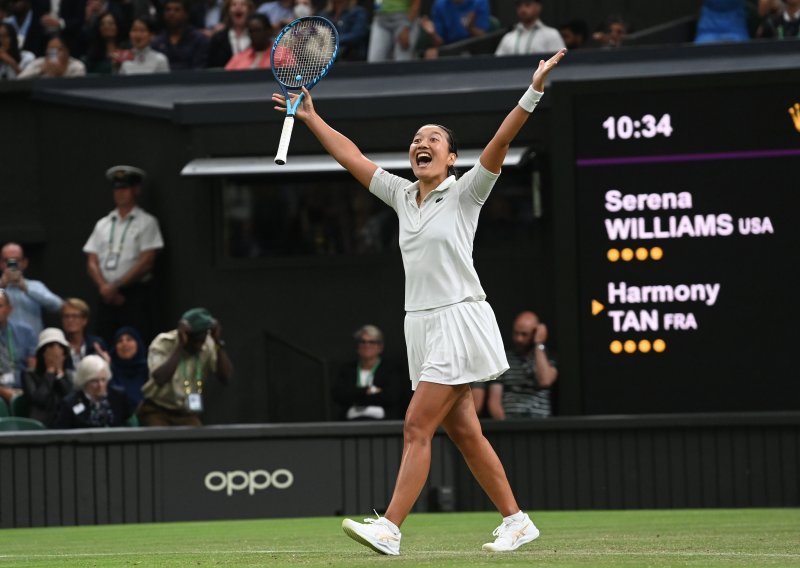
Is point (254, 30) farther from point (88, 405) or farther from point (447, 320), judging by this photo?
point (447, 320)

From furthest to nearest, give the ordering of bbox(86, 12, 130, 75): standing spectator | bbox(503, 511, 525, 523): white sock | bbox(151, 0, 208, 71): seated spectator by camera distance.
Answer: bbox(86, 12, 130, 75): standing spectator < bbox(151, 0, 208, 71): seated spectator < bbox(503, 511, 525, 523): white sock

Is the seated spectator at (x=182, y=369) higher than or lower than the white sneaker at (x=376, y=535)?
higher

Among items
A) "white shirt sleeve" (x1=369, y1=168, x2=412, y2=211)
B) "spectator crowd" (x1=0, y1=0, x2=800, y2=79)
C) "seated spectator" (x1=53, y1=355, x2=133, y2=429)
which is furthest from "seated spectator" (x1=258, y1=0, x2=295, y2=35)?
"white shirt sleeve" (x1=369, y1=168, x2=412, y2=211)

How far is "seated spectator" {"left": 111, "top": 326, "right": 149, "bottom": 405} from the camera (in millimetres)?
13719

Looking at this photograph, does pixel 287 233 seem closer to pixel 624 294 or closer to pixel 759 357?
pixel 624 294

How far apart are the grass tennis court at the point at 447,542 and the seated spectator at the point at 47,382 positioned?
4.48 feet

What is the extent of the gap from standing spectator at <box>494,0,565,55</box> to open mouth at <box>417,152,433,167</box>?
7934 millimetres

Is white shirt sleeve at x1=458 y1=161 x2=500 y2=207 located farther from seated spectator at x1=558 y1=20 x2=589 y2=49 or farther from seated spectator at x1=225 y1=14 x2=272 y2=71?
seated spectator at x1=558 y1=20 x2=589 y2=49

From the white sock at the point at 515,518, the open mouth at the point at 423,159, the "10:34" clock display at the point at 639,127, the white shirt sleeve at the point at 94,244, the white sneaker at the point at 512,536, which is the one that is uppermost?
the "10:34" clock display at the point at 639,127

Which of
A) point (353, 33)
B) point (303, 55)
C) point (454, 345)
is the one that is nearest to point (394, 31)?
point (353, 33)

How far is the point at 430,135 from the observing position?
24.1ft

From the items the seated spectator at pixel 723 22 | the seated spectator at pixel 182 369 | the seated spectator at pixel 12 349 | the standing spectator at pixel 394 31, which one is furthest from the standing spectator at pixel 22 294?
the seated spectator at pixel 723 22

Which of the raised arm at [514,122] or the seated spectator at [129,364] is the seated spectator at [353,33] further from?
the raised arm at [514,122]

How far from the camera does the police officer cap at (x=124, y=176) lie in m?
14.7
